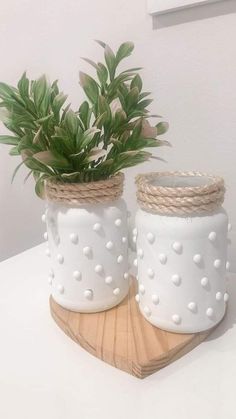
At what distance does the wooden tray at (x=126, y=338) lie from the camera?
1.32 feet

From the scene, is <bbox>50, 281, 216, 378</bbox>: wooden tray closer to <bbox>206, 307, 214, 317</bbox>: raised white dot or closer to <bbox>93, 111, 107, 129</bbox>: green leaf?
<bbox>206, 307, 214, 317</bbox>: raised white dot

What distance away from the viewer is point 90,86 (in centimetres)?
47

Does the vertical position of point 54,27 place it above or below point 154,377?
above

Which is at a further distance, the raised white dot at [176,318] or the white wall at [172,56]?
the white wall at [172,56]

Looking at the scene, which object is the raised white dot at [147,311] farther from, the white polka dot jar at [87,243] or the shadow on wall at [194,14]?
the shadow on wall at [194,14]

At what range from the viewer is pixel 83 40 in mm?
755

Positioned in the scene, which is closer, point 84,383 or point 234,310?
point 84,383

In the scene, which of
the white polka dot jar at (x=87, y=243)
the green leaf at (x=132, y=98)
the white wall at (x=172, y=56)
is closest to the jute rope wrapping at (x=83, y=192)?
the white polka dot jar at (x=87, y=243)

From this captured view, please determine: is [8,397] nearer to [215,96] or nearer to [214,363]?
[214,363]

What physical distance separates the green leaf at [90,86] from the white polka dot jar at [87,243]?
0.11 metres

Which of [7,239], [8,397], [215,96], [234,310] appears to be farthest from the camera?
[7,239]

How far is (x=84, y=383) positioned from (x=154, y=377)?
0.08 meters

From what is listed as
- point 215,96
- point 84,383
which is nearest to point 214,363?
point 84,383

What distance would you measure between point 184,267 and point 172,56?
422mm
